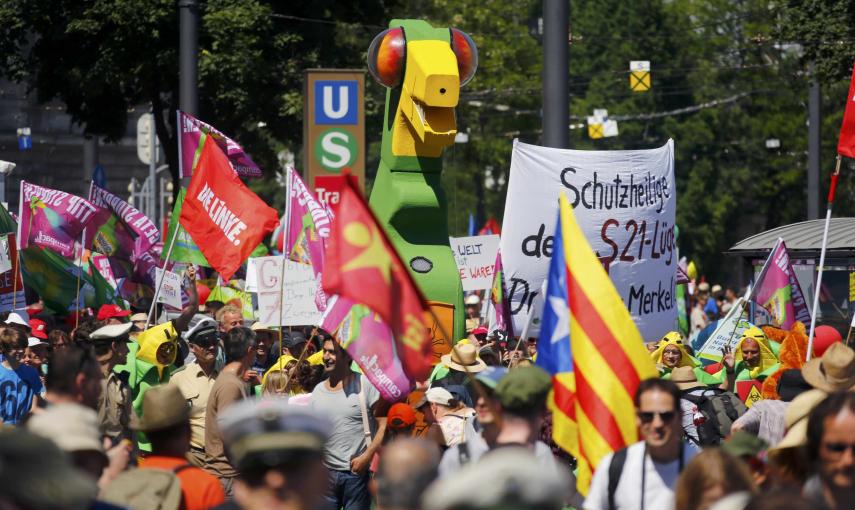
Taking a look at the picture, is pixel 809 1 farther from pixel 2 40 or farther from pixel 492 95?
pixel 492 95

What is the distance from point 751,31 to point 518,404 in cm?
5347

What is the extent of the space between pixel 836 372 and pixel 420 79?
29.9 ft

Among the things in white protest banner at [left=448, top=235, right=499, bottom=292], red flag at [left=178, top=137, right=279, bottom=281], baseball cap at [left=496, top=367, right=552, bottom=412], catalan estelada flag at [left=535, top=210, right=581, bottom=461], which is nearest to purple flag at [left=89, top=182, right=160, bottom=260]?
red flag at [left=178, top=137, right=279, bottom=281]

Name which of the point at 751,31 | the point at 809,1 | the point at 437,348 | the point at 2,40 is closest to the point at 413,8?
the point at 751,31

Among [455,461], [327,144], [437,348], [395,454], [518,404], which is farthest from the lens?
[327,144]

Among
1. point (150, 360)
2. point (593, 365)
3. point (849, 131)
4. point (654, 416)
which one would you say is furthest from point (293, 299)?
point (654, 416)

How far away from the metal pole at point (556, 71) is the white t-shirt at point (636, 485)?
10470 millimetres

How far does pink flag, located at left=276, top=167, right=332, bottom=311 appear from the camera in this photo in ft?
45.0

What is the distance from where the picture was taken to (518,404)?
6098 mm

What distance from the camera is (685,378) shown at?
10766 millimetres

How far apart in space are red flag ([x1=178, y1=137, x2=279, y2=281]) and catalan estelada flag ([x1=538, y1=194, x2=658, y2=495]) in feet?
20.4

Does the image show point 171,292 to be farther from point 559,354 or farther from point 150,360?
point 559,354

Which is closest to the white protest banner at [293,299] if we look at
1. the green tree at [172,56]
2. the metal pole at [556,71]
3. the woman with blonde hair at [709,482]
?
the metal pole at [556,71]

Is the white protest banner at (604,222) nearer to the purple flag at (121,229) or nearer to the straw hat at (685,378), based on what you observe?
the straw hat at (685,378)
